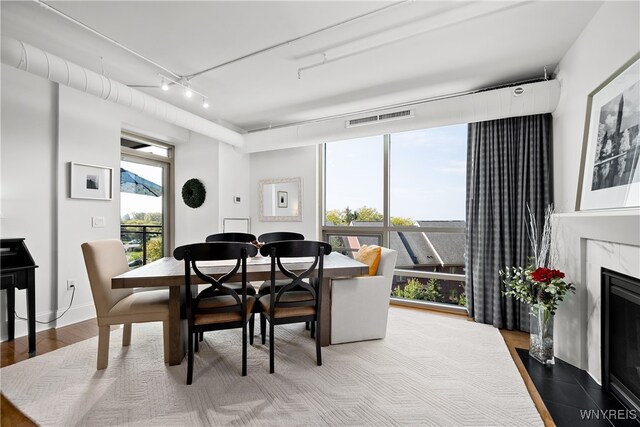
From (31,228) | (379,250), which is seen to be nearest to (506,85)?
(379,250)

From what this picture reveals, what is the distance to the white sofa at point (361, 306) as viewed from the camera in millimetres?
2664

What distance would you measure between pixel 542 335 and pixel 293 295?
1987mm

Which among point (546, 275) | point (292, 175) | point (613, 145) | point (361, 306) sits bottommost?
point (361, 306)

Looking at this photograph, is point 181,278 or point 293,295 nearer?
point 181,278

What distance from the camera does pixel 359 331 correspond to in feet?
8.99

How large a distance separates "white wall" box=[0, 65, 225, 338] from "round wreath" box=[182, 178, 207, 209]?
107 cm

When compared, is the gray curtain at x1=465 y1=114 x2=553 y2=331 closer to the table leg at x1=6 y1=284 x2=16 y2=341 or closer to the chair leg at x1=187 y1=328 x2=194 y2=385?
the chair leg at x1=187 y1=328 x2=194 y2=385

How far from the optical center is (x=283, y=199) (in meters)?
4.93

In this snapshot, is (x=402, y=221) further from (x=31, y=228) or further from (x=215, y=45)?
(x=31, y=228)

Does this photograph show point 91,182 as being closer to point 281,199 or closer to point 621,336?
point 281,199

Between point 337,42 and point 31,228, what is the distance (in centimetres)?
337

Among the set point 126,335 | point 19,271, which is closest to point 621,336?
point 126,335

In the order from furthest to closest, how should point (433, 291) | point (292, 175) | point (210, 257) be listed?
point (292, 175), point (433, 291), point (210, 257)

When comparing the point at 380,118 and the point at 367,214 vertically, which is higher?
the point at 380,118
